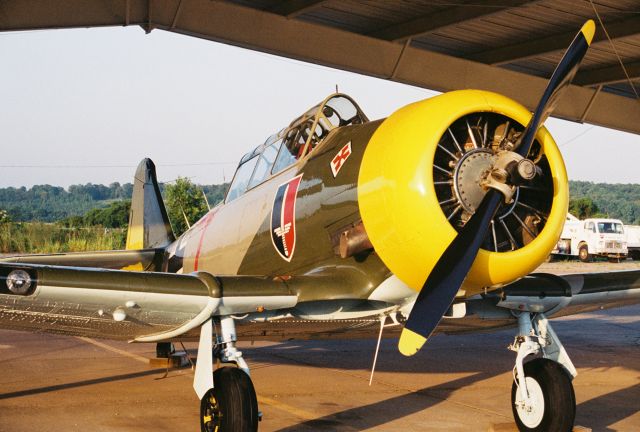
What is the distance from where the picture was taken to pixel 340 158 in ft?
19.0

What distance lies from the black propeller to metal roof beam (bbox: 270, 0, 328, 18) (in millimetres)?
8558

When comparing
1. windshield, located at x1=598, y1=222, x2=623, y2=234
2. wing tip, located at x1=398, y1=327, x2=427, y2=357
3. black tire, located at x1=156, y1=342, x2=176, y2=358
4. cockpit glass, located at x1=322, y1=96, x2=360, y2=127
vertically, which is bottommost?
black tire, located at x1=156, y1=342, x2=176, y2=358

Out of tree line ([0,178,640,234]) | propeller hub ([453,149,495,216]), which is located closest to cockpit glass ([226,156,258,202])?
propeller hub ([453,149,495,216])

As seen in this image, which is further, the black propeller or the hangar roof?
the hangar roof

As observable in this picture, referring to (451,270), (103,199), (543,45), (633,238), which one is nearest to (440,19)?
(543,45)

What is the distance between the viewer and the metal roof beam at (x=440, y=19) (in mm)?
12883

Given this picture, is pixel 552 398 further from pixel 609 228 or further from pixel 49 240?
pixel 609 228

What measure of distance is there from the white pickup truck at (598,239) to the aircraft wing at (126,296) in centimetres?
3541

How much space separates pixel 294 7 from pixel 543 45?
4754 mm

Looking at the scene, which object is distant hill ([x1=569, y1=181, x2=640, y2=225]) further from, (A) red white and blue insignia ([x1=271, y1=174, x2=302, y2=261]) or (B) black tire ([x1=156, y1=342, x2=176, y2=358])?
(A) red white and blue insignia ([x1=271, y1=174, x2=302, y2=261])

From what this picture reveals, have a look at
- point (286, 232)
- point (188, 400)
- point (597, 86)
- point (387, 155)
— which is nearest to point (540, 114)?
point (387, 155)

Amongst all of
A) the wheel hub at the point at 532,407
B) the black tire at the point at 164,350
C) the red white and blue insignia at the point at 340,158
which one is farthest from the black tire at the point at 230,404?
the black tire at the point at 164,350

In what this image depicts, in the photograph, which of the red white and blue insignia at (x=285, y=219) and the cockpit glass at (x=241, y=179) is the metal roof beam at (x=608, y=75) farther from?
the red white and blue insignia at (x=285, y=219)

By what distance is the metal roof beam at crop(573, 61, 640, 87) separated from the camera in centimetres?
1622
